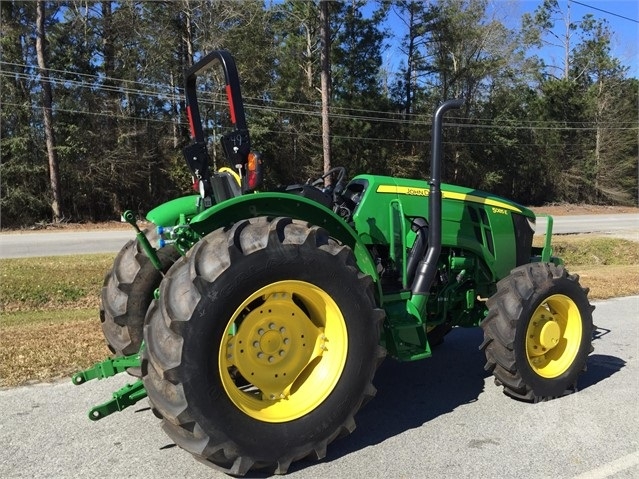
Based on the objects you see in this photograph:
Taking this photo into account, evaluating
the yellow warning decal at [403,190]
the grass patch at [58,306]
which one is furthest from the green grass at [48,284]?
the yellow warning decal at [403,190]

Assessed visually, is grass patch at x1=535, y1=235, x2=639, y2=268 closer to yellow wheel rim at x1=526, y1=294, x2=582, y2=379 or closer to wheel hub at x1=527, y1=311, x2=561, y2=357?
yellow wheel rim at x1=526, y1=294, x2=582, y2=379

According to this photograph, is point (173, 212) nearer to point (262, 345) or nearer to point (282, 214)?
point (282, 214)

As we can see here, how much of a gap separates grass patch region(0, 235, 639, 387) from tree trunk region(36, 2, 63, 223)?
13543 millimetres

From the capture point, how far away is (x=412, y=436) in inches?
138

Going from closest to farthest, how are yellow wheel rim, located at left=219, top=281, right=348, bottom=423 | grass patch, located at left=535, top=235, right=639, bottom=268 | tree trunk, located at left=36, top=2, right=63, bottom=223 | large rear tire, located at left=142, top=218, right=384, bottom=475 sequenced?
large rear tire, located at left=142, top=218, right=384, bottom=475 < yellow wheel rim, located at left=219, top=281, right=348, bottom=423 < grass patch, located at left=535, top=235, right=639, bottom=268 < tree trunk, located at left=36, top=2, right=63, bottom=223

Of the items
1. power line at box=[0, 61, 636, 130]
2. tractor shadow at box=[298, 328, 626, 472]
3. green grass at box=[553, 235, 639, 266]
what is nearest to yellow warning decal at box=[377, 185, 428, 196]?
tractor shadow at box=[298, 328, 626, 472]

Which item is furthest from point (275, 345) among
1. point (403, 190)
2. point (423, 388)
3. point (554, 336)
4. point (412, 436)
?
point (554, 336)

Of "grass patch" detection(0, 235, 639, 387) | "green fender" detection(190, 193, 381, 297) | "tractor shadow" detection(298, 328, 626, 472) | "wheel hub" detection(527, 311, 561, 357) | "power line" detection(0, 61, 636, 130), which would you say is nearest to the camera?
"green fender" detection(190, 193, 381, 297)

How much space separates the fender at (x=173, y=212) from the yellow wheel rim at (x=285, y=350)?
1.24 m

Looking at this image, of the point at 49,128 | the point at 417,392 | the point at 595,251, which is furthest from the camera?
the point at 49,128

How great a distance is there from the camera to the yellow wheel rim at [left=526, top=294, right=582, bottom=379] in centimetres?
418

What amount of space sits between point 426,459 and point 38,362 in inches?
131

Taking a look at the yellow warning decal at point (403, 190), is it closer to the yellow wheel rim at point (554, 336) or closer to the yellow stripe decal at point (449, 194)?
the yellow stripe decal at point (449, 194)

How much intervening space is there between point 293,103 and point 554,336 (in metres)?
26.5
